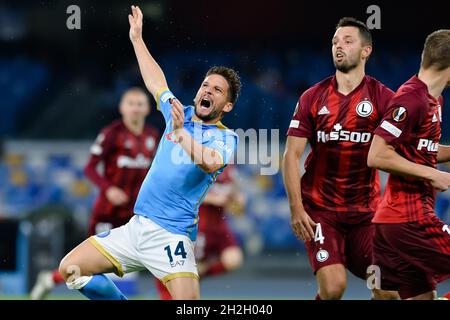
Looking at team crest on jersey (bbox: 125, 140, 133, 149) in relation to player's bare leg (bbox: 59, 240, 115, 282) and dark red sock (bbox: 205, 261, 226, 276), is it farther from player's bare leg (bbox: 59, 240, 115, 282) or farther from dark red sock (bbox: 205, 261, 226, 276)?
player's bare leg (bbox: 59, 240, 115, 282)

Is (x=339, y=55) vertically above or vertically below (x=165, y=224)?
above

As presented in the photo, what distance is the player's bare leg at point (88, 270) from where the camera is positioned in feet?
17.9

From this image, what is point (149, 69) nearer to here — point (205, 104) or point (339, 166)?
point (205, 104)

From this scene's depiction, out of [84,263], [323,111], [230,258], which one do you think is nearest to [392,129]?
[323,111]

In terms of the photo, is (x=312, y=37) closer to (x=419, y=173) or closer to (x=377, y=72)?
(x=377, y=72)

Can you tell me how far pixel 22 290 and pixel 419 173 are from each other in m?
6.31

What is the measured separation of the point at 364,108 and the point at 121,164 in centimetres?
371

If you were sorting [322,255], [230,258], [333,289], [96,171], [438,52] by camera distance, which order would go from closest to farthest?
[438,52] → [333,289] → [322,255] → [230,258] → [96,171]

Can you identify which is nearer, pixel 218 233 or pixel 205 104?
pixel 205 104

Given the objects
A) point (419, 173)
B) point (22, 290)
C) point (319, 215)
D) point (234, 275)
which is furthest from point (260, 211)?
point (419, 173)

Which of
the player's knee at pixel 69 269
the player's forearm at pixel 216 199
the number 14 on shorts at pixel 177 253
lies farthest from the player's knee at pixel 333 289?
the player's forearm at pixel 216 199

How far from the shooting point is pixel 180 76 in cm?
1511

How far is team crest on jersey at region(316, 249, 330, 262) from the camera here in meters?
5.75

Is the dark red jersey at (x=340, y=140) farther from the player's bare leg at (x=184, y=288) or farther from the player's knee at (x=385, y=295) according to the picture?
the player's bare leg at (x=184, y=288)
